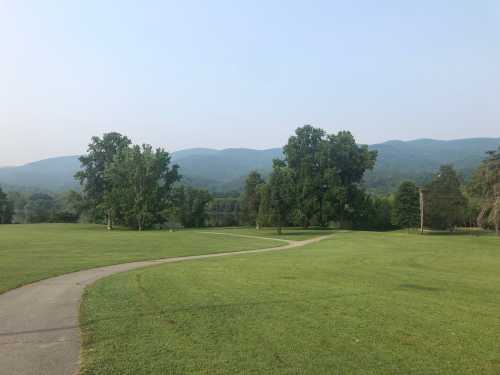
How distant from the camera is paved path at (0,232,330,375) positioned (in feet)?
20.2

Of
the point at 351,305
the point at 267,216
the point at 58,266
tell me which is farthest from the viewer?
the point at 267,216

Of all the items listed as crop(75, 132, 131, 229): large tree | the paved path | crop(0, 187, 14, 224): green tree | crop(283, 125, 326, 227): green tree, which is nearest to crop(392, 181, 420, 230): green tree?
crop(283, 125, 326, 227): green tree

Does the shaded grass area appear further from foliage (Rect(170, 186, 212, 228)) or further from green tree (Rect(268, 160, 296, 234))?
foliage (Rect(170, 186, 212, 228))

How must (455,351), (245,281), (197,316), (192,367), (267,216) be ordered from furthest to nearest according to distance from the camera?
(267,216) → (245,281) → (197,316) → (455,351) → (192,367)

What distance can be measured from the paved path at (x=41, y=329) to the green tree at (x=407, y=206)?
60373 millimetres

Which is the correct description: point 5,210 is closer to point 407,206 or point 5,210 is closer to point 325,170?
point 325,170

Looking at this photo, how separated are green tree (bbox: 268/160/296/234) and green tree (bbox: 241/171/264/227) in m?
21.7

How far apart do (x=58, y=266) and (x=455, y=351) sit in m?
15.0

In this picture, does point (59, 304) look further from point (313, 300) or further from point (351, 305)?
point (351, 305)

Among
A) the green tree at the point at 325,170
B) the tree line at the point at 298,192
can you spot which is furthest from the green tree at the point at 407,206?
the green tree at the point at 325,170

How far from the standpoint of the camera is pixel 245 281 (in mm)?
13078

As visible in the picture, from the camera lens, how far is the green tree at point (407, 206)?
219 ft

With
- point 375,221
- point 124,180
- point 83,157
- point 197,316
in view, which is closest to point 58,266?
point 197,316

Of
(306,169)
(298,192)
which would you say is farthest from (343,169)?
(298,192)
